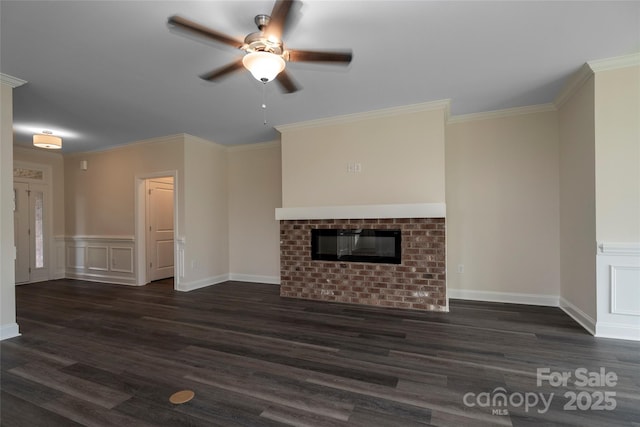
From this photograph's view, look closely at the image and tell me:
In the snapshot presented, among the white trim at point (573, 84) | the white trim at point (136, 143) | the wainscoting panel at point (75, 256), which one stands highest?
the white trim at point (573, 84)

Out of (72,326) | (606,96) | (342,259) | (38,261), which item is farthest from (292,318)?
(38,261)

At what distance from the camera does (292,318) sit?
3.52m

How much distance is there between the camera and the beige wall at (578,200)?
2.97 meters

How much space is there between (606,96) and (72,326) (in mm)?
5868

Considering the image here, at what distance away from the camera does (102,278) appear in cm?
589

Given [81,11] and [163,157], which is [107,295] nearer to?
[163,157]

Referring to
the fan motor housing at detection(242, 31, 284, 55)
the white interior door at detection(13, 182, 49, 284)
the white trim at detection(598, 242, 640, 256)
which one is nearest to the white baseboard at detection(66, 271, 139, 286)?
the white interior door at detection(13, 182, 49, 284)

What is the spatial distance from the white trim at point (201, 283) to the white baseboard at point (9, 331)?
209cm

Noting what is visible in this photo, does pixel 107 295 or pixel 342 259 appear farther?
pixel 107 295

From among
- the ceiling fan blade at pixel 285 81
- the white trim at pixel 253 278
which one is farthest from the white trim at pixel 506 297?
the ceiling fan blade at pixel 285 81

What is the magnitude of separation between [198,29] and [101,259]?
572 centimetres

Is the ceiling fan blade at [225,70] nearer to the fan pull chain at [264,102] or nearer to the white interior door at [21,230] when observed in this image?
the fan pull chain at [264,102]

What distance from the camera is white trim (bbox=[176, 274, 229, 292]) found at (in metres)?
5.02

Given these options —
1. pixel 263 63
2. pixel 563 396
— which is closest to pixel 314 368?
pixel 563 396
